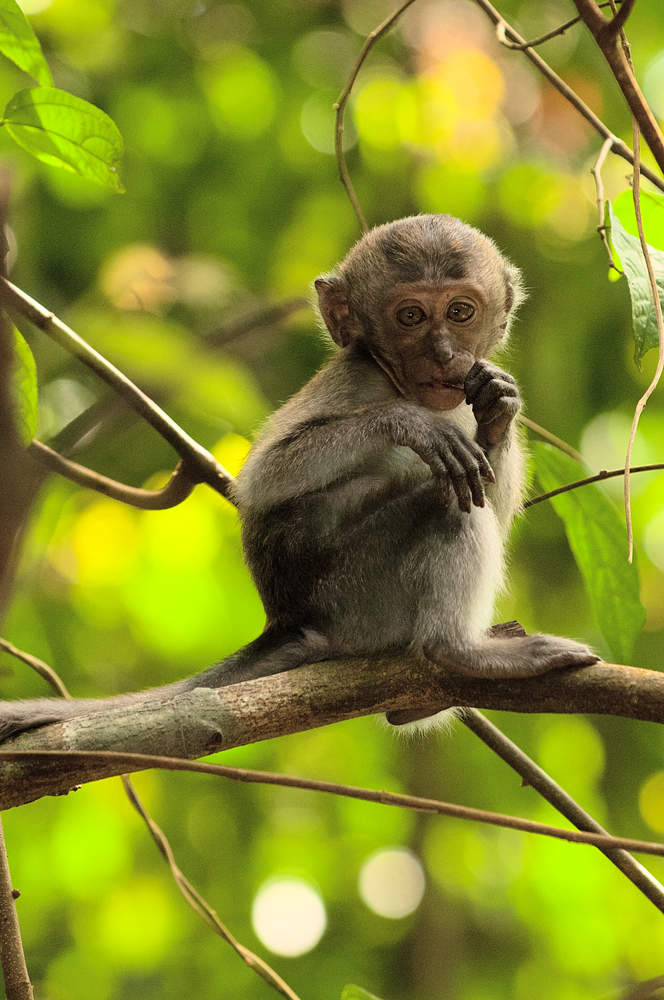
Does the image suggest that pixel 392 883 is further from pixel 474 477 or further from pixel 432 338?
pixel 474 477

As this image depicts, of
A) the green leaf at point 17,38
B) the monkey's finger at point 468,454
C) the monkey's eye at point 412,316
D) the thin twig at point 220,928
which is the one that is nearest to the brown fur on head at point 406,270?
the monkey's eye at point 412,316

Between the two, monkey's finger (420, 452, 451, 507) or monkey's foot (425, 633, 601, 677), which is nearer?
monkey's foot (425, 633, 601, 677)

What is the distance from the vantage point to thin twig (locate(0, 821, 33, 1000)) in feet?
8.06

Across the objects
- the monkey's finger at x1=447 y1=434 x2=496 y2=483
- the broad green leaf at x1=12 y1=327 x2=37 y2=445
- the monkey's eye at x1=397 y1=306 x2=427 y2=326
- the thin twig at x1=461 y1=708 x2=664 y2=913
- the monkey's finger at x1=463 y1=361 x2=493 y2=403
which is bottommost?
the thin twig at x1=461 y1=708 x2=664 y2=913

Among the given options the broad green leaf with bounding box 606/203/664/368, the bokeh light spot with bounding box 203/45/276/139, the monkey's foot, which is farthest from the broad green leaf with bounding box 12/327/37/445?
the bokeh light spot with bounding box 203/45/276/139

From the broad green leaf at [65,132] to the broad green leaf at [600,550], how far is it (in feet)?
5.45

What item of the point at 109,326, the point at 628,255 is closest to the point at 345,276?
the point at 628,255

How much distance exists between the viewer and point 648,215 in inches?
116

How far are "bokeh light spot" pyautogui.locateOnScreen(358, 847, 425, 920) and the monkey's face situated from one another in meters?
4.67

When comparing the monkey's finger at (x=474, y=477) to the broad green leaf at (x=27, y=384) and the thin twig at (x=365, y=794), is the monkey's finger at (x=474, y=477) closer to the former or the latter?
the thin twig at (x=365, y=794)

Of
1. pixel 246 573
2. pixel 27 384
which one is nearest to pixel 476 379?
pixel 27 384

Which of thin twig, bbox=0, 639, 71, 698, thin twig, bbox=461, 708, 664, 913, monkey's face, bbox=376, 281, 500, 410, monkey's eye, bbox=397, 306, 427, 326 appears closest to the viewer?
thin twig, bbox=461, 708, 664, 913

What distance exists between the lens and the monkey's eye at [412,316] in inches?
143

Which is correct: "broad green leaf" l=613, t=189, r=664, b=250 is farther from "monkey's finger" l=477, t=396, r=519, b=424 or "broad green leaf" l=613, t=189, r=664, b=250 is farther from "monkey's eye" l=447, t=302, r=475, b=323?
"monkey's eye" l=447, t=302, r=475, b=323
